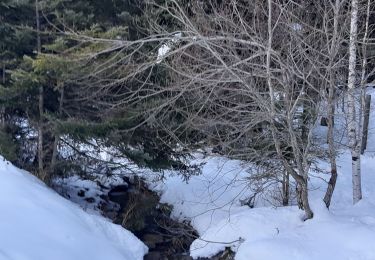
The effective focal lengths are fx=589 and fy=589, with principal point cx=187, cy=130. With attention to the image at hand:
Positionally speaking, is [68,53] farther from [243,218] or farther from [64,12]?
[243,218]

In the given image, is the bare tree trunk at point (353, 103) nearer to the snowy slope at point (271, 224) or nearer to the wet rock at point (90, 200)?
the snowy slope at point (271, 224)

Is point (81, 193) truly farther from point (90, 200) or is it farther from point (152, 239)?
point (152, 239)

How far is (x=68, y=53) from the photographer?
10.7 meters

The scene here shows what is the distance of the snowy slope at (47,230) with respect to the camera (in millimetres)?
6986

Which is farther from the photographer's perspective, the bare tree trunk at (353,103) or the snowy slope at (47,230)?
the bare tree trunk at (353,103)

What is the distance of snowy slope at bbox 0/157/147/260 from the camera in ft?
22.9

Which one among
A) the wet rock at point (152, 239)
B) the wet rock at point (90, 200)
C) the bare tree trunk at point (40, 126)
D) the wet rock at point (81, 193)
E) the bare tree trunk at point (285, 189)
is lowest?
the wet rock at point (152, 239)

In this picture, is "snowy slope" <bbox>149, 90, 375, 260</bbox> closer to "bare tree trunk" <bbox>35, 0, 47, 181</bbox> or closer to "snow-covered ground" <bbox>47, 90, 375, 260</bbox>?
"snow-covered ground" <bbox>47, 90, 375, 260</bbox>

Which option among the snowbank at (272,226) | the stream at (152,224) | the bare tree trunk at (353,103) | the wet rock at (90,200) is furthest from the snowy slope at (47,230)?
the bare tree trunk at (353,103)

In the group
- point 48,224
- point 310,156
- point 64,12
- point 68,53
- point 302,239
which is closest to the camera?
point 48,224

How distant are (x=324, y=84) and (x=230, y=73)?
1564 mm

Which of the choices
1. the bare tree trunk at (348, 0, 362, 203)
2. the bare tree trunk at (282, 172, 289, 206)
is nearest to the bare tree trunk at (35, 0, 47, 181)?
the bare tree trunk at (282, 172, 289, 206)

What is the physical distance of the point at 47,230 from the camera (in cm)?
777

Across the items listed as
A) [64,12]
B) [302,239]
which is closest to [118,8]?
[64,12]
